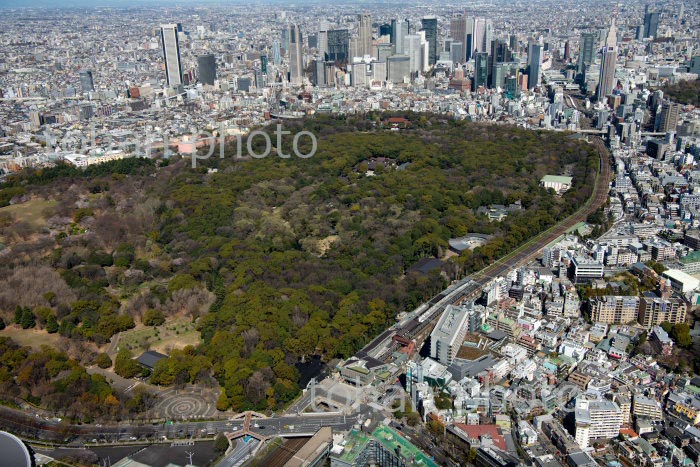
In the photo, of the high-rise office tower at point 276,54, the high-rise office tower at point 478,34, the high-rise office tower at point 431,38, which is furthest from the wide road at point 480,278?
the high-rise office tower at point 276,54

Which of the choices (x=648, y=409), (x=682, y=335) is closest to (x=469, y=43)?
(x=682, y=335)

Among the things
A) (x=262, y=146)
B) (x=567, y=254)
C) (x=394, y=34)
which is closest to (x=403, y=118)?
→ (x=262, y=146)

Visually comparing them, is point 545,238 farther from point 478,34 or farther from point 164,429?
point 478,34

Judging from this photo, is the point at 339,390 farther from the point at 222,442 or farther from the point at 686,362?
the point at 686,362

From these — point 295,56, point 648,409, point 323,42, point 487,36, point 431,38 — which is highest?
point 487,36

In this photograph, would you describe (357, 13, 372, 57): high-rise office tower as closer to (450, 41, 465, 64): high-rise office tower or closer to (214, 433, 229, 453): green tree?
(450, 41, 465, 64): high-rise office tower
